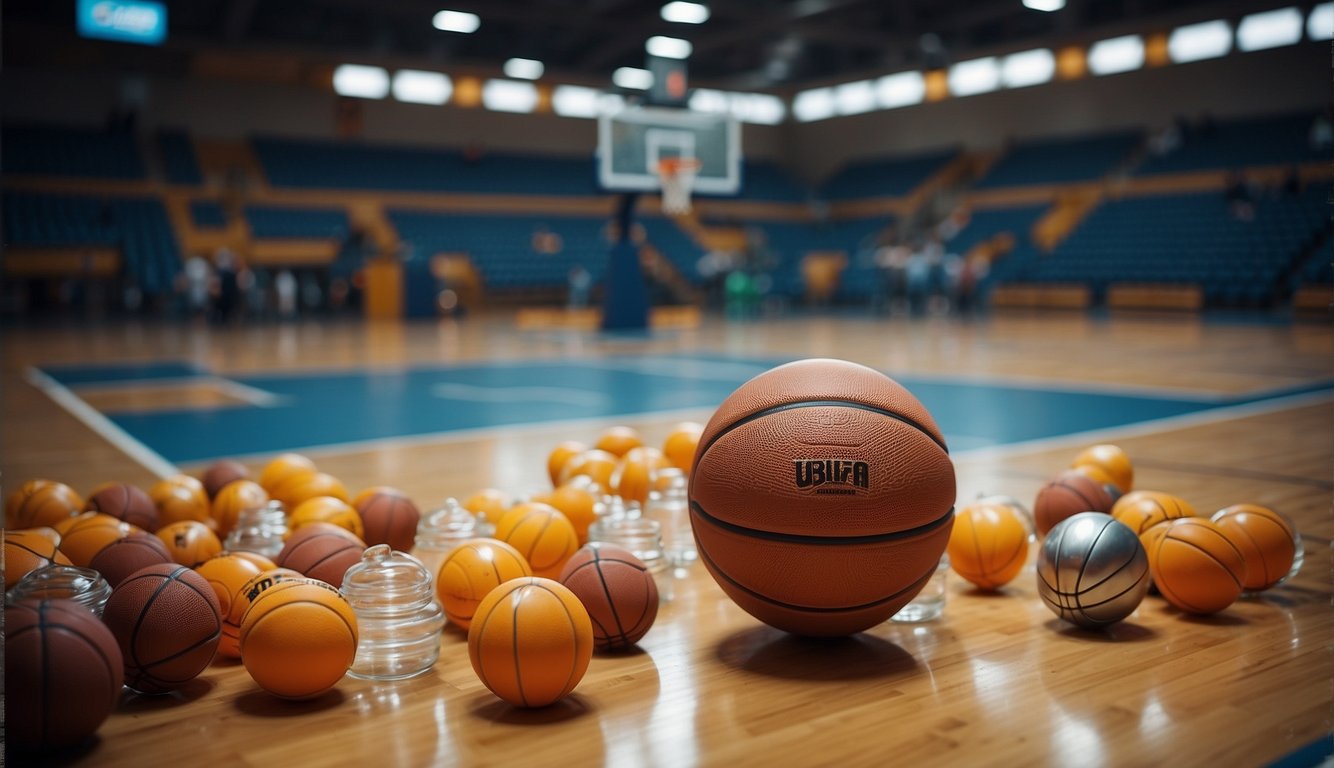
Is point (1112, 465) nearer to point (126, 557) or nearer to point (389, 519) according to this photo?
point (389, 519)

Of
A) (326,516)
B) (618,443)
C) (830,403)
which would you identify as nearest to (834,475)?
(830,403)

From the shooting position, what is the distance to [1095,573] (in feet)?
10.2

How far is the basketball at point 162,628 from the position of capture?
268 cm

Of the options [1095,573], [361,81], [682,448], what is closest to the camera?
[1095,573]

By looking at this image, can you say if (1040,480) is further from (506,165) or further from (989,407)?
(506,165)

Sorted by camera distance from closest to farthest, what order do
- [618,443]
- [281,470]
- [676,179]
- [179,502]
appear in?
1. [179,502]
2. [281,470]
3. [618,443]
4. [676,179]

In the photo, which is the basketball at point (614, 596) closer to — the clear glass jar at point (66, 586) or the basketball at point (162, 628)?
the basketball at point (162, 628)

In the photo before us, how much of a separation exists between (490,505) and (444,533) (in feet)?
0.94

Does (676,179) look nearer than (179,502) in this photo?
No

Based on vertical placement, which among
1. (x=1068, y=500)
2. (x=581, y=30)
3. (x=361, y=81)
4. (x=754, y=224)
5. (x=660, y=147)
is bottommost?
(x=1068, y=500)

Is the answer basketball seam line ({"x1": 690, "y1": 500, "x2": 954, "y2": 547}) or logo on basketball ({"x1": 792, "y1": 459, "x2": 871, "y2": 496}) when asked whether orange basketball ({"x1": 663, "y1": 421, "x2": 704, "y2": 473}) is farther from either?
logo on basketball ({"x1": 792, "y1": 459, "x2": 871, "y2": 496})

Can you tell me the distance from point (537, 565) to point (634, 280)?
640 inches

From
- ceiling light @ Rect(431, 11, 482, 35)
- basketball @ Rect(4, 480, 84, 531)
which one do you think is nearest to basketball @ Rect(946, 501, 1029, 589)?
basketball @ Rect(4, 480, 84, 531)

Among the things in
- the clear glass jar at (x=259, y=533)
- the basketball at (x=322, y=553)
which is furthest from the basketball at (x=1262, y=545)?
the clear glass jar at (x=259, y=533)
